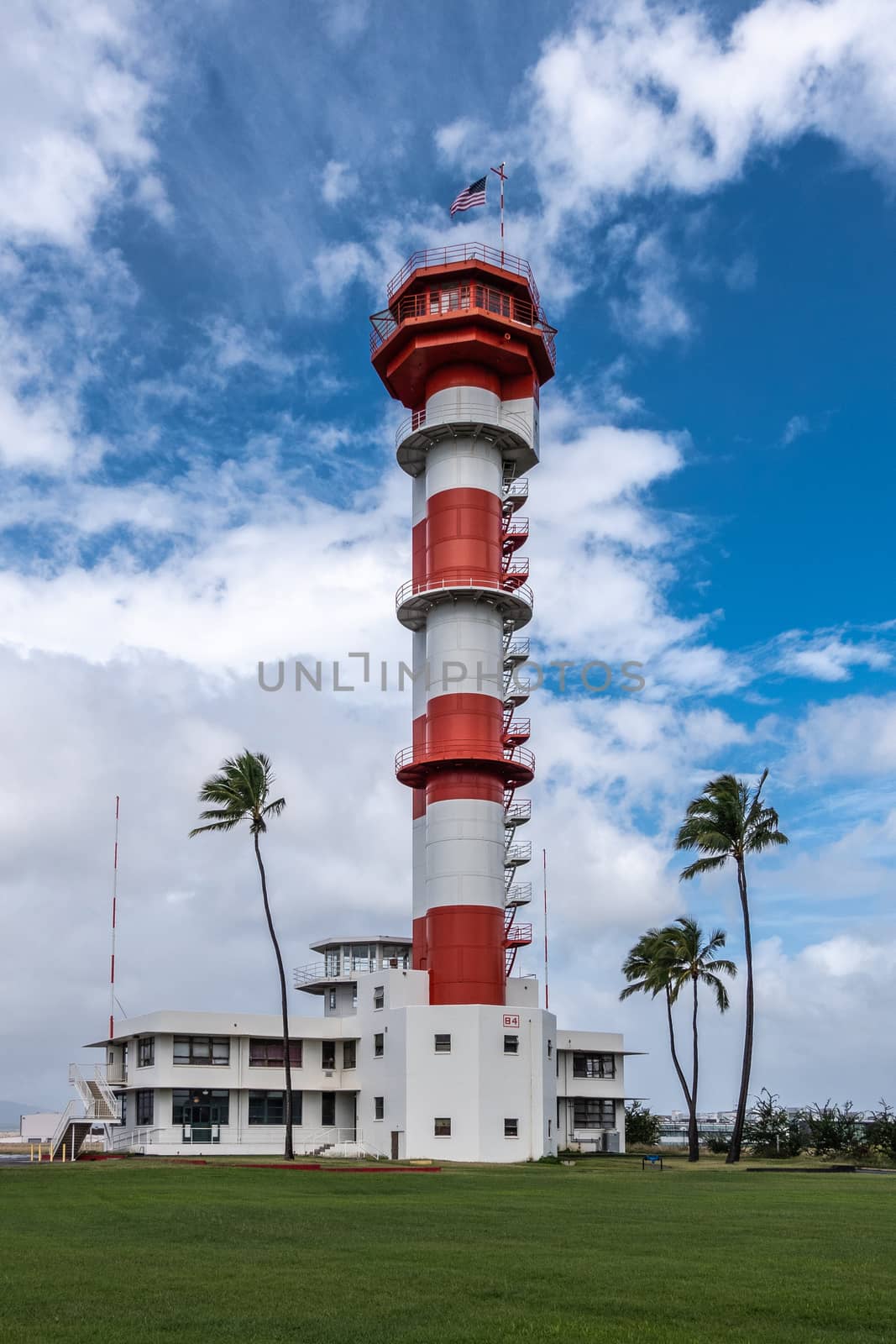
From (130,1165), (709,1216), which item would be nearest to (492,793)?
(130,1165)

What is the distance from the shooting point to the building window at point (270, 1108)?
2338 inches

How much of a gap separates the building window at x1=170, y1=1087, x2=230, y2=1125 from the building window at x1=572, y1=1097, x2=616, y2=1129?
60.7 feet

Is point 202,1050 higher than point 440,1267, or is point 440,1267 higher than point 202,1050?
point 202,1050

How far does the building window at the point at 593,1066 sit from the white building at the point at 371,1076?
82 mm

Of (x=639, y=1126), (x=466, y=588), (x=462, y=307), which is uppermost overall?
(x=462, y=307)

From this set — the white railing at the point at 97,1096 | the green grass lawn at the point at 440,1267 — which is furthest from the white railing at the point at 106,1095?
the green grass lawn at the point at 440,1267

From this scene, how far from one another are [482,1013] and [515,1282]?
122 ft

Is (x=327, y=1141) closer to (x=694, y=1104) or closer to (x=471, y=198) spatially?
(x=694, y=1104)

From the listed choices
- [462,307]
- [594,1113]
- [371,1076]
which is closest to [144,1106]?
[371,1076]

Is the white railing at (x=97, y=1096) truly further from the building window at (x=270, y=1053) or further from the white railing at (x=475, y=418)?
the white railing at (x=475, y=418)

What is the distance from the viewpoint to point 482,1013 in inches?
2056

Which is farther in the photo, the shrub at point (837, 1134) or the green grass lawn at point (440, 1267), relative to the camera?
the shrub at point (837, 1134)

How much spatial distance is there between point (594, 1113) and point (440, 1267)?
53.6m

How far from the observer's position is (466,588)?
Result: 180ft
